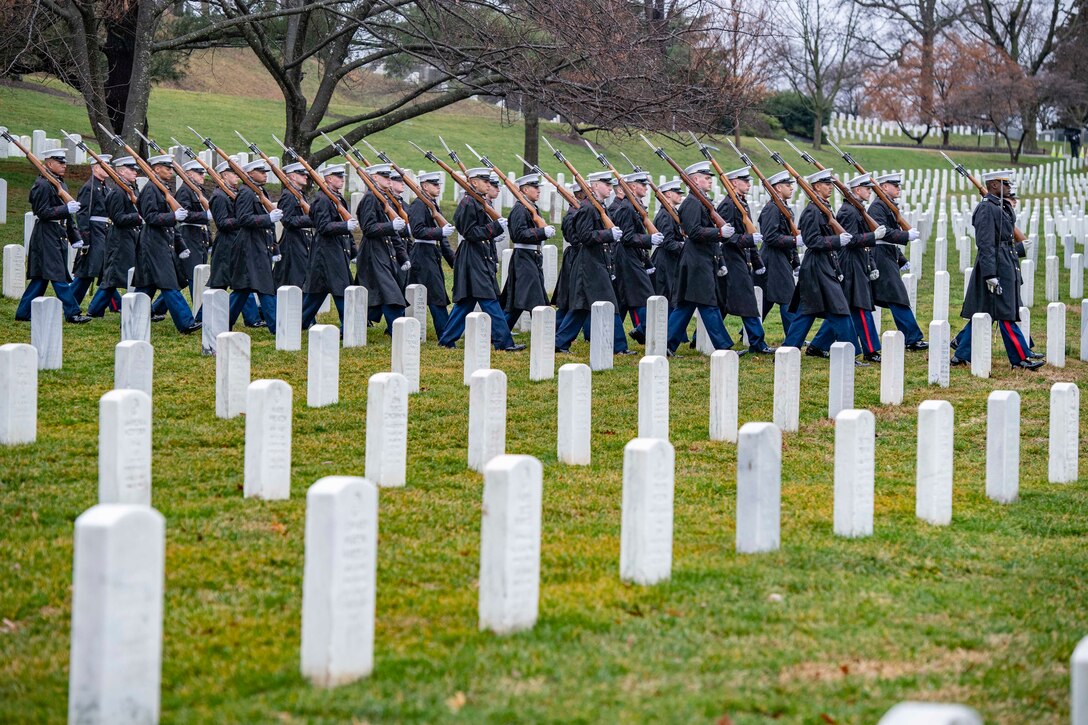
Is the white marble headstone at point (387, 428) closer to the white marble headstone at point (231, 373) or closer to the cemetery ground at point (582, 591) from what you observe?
the cemetery ground at point (582, 591)

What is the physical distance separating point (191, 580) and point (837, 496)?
2.95 meters

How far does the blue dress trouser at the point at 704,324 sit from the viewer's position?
45.0 ft

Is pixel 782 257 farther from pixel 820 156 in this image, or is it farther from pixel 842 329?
pixel 820 156

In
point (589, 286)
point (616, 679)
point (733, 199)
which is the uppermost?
point (733, 199)

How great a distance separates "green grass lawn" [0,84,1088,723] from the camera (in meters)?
4.41

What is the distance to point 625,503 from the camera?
5.67m

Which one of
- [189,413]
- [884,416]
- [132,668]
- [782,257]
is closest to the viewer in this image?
[132,668]

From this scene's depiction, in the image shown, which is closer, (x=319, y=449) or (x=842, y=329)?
(x=319, y=449)

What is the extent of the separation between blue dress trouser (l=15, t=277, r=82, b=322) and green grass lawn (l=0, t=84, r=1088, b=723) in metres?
4.51

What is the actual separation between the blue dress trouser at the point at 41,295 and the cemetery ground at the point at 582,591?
4786 mm

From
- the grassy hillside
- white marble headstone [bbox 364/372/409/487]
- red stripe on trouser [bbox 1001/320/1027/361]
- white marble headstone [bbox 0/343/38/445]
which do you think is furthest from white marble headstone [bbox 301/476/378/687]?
the grassy hillside

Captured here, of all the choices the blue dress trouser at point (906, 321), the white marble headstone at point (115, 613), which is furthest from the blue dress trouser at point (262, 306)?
the white marble headstone at point (115, 613)

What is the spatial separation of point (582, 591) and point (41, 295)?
1060cm

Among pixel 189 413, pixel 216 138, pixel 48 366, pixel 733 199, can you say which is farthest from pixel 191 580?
pixel 216 138
